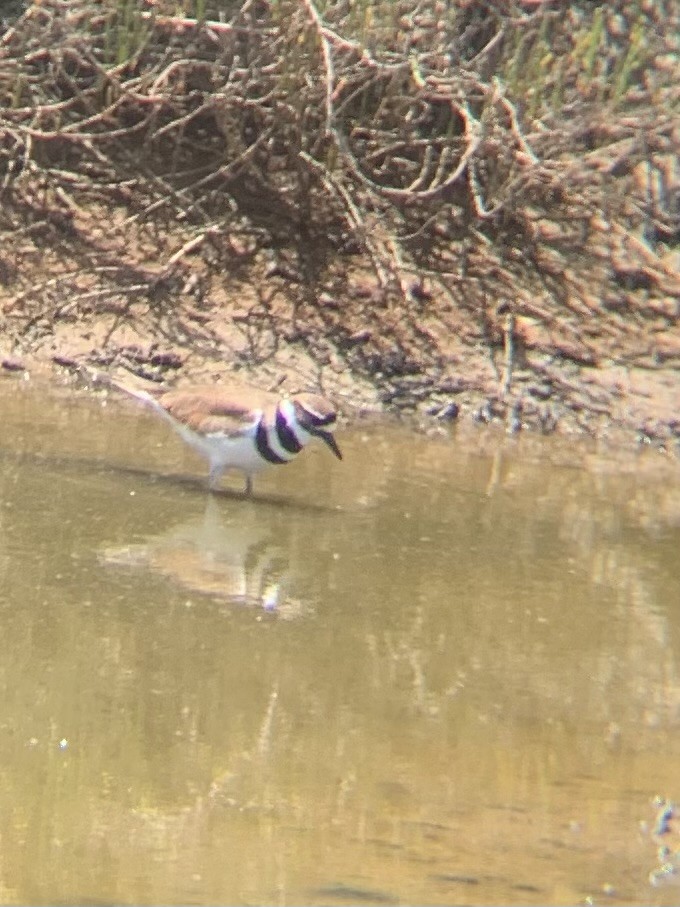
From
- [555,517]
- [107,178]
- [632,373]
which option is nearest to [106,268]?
[107,178]

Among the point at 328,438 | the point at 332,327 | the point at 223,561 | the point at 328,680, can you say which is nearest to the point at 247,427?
the point at 328,438

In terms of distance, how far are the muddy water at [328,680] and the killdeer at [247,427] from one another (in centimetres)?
14

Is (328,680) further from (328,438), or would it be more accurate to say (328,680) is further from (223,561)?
(328,438)

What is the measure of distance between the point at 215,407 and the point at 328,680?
2.49m

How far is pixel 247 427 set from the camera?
6.96 metres

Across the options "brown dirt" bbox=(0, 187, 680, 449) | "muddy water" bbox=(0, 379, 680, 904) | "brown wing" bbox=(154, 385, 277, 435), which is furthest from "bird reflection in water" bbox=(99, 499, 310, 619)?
"brown dirt" bbox=(0, 187, 680, 449)

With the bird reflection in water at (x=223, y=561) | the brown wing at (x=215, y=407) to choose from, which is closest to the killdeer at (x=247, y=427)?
the brown wing at (x=215, y=407)

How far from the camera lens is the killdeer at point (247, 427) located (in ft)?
22.7

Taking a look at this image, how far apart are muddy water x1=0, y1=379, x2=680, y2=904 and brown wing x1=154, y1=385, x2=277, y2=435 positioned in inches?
7.7

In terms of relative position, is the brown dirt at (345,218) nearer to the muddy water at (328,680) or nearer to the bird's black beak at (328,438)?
the muddy water at (328,680)

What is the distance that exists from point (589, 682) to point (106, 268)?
15.3ft

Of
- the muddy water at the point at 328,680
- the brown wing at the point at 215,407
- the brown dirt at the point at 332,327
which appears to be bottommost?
the brown dirt at the point at 332,327

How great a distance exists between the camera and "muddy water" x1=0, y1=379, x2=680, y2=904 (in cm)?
374

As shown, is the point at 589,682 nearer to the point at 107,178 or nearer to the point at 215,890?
the point at 215,890
